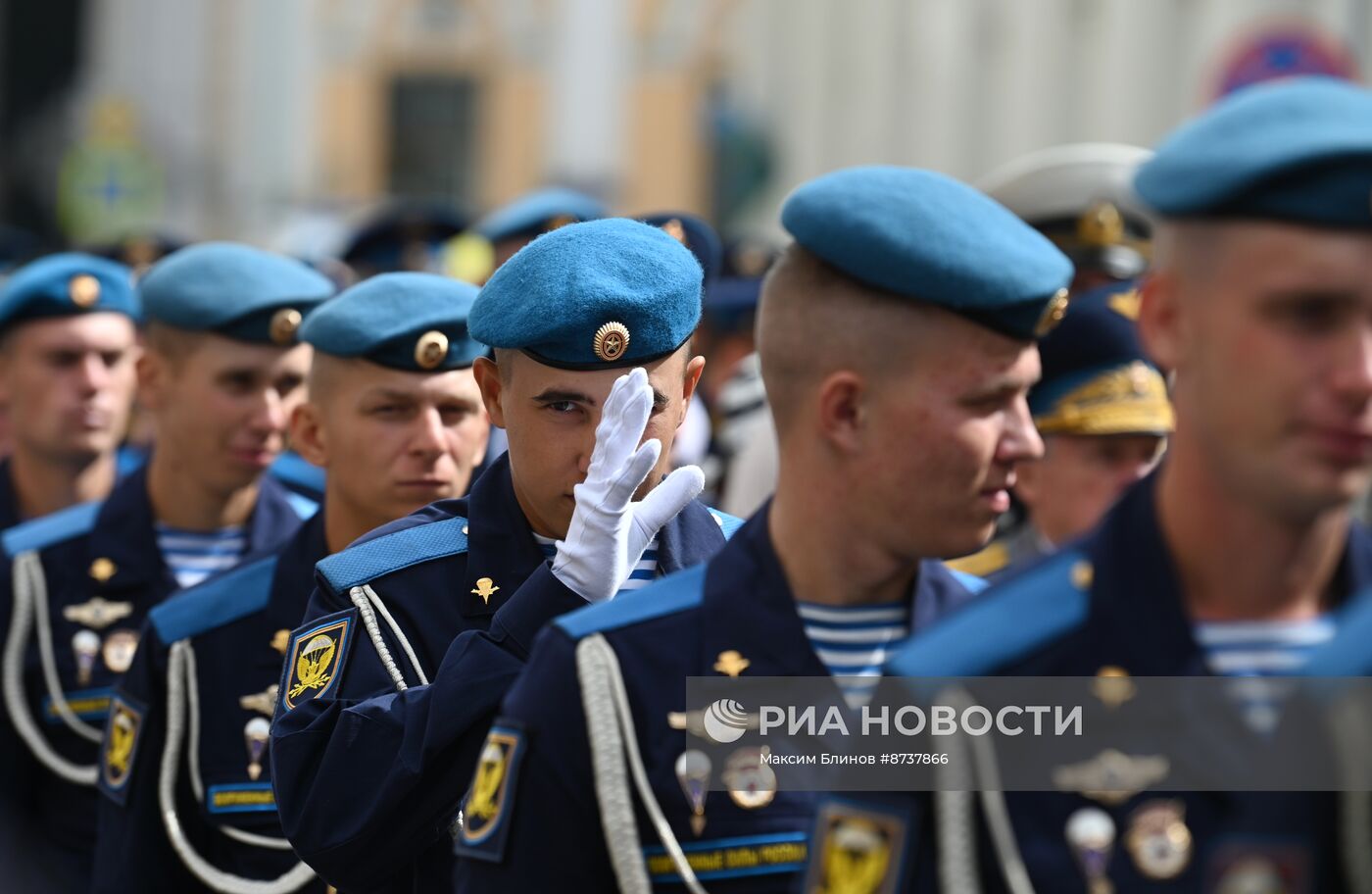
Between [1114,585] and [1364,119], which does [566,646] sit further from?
[1364,119]

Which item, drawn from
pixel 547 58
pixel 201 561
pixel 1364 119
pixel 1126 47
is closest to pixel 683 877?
pixel 1364 119

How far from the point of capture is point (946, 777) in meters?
2.34

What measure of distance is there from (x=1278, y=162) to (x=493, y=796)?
4.35 ft

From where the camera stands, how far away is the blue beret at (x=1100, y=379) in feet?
13.9

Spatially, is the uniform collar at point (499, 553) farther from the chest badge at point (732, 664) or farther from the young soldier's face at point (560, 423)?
the chest badge at point (732, 664)

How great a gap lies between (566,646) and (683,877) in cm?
35

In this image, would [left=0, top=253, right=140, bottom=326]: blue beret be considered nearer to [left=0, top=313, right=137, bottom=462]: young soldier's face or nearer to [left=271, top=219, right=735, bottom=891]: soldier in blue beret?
[left=0, top=313, right=137, bottom=462]: young soldier's face

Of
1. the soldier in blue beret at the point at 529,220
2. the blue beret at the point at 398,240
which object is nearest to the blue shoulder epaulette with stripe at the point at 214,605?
the soldier in blue beret at the point at 529,220

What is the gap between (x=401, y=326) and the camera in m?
4.21

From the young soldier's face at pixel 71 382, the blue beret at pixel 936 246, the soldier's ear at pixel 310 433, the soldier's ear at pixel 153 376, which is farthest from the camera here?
the young soldier's face at pixel 71 382

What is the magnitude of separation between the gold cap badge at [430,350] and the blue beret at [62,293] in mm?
2115

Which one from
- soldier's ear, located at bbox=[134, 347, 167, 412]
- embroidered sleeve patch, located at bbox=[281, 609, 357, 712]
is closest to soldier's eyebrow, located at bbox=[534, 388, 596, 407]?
embroidered sleeve patch, located at bbox=[281, 609, 357, 712]

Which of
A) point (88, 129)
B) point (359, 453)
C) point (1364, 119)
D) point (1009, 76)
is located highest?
point (1364, 119)

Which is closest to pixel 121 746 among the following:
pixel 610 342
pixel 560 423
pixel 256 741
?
pixel 256 741
